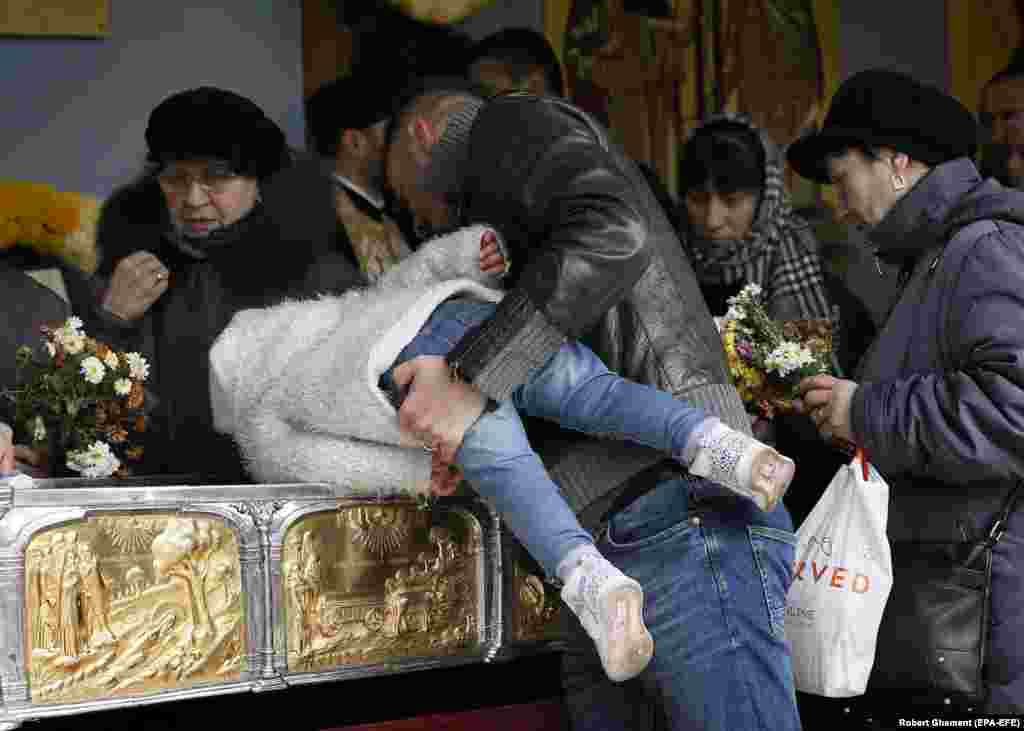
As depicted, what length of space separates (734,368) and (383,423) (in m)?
1.39

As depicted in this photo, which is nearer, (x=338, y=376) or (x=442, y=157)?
(x=338, y=376)

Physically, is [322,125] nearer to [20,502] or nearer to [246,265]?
[246,265]

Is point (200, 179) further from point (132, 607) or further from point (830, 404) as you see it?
point (830, 404)

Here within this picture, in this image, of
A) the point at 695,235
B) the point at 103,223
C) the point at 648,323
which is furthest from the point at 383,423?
the point at 695,235

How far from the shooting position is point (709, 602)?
2.71 m

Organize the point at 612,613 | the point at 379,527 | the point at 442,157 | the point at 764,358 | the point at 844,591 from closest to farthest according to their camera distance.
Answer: the point at 612,613 → the point at 442,157 → the point at 844,591 → the point at 379,527 → the point at 764,358

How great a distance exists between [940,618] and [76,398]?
8.65 ft

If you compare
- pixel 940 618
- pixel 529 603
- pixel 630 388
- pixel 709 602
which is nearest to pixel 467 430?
pixel 630 388

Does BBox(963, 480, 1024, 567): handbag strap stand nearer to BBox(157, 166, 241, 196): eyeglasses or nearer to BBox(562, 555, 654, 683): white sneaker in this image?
BBox(562, 555, 654, 683): white sneaker

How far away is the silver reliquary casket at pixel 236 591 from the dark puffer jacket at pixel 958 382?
1061mm

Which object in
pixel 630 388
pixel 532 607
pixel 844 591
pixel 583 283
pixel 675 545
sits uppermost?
pixel 583 283

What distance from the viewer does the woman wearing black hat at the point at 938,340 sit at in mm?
3119

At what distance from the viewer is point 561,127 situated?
9.09 ft

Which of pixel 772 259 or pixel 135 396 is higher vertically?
pixel 772 259
